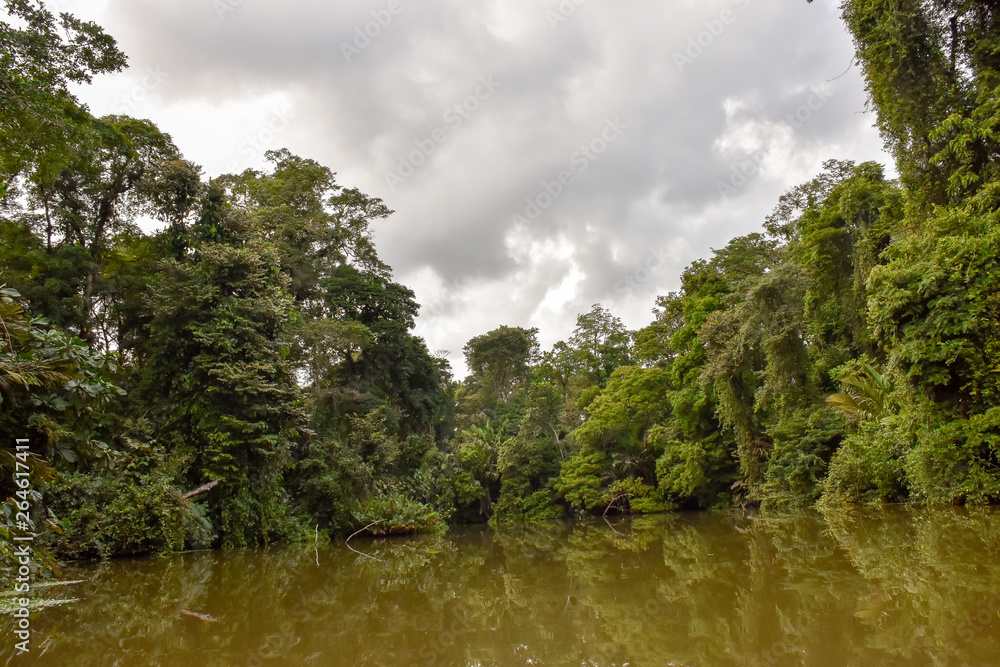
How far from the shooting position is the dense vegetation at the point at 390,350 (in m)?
6.63

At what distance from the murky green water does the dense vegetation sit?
1.17m

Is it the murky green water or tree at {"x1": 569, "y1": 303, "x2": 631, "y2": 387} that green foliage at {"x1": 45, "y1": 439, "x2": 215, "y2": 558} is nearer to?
the murky green water

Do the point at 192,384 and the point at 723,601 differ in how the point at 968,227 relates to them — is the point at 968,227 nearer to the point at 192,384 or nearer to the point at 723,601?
the point at 723,601

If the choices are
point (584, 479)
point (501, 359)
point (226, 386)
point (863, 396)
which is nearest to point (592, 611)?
point (226, 386)

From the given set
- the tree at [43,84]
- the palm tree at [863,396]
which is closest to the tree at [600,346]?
the palm tree at [863,396]

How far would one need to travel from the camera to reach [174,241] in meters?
10.7

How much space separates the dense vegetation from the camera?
261 inches

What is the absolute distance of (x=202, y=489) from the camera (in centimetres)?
831

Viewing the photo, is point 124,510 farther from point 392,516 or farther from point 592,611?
point 592,611

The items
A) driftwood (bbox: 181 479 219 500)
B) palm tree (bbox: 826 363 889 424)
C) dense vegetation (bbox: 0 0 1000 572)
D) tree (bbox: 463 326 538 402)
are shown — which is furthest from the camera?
tree (bbox: 463 326 538 402)

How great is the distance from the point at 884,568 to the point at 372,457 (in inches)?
452

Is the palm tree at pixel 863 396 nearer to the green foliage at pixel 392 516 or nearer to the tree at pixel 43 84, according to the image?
the green foliage at pixel 392 516

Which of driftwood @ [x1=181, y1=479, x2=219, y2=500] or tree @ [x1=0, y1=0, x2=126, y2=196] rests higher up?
tree @ [x1=0, y1=0, x2=126, y2=196]
